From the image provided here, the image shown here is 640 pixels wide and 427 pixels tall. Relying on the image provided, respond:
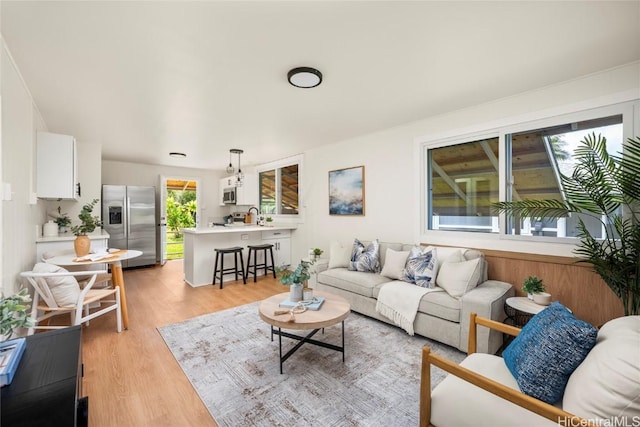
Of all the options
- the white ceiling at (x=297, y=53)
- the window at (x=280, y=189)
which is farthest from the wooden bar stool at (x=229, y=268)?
the white ceiling at (x=297, y=53)

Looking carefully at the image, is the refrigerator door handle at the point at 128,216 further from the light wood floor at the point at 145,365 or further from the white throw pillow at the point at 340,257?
the white throw pillow at the point at 340,257

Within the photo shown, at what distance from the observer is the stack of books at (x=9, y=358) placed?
3.36ft

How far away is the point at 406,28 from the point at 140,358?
131 inches

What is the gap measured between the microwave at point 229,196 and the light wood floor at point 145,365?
294 centimetres

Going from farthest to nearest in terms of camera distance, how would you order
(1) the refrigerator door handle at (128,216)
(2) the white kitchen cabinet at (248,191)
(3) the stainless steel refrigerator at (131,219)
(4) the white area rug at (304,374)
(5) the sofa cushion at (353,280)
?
(2) the white kitchen cabinet at (248,191) → (1) the refrigerator door handle at (128,216) → (3) the stainless steel refrigerator at (131,219) → (5) the sofa cushion at (353,280) → (4) the white area rug at (304,374)

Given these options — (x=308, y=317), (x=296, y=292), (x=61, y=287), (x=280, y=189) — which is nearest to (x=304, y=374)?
(x=308, y=317)

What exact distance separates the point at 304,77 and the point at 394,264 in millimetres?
2291

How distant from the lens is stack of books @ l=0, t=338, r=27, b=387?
102 centimetres

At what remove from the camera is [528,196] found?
2.83m

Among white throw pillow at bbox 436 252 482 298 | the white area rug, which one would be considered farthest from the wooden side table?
the white area rug

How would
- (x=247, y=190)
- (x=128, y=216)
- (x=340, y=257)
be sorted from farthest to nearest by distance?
(x=247, y=190) → (x=128, y=216) → (x=340, y=257)

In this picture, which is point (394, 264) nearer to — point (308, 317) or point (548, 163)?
point (308, 317)

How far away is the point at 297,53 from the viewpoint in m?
2.03

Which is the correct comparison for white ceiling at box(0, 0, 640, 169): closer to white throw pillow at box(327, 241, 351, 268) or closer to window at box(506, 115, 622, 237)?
window at box(506, 115, 622, 237)
